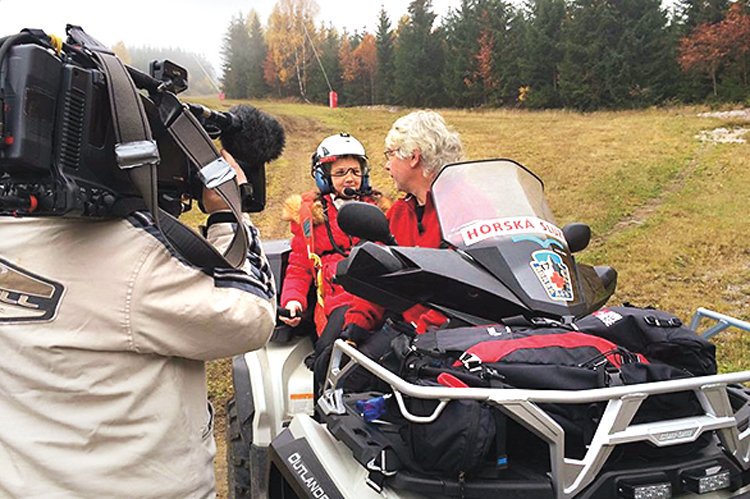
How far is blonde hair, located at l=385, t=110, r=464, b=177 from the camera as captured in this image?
3.47 m

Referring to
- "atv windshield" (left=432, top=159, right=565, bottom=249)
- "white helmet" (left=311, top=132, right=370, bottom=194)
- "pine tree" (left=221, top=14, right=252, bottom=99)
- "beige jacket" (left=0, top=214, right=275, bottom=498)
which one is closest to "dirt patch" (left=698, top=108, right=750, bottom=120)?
"pine tree" (left=221, top=14, right=252, bottom=99)

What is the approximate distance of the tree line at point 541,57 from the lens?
24719 millimetres

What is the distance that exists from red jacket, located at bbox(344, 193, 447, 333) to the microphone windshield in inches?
36.6

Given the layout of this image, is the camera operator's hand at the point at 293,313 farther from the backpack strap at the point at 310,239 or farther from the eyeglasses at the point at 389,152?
the eyeglasses at the point at 389,152

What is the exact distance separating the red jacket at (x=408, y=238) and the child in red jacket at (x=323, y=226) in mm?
488

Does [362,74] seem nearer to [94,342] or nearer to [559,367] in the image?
[559,367]

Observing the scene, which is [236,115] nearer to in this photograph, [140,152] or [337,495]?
[140,152]

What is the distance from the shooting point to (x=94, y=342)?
1498mm

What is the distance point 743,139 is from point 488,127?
25.1 ft

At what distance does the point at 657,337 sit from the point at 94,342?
1.59 m

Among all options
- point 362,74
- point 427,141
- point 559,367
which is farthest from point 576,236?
point 362,74

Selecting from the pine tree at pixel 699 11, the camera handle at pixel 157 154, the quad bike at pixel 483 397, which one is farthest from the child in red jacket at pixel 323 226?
the pine tree at pixel 699 11

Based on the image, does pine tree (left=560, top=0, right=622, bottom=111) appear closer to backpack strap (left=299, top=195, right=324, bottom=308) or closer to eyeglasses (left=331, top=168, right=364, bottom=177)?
eyeglasses (left=331, top=168, right=364, bottom=177)

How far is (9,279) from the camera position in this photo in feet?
4.85
